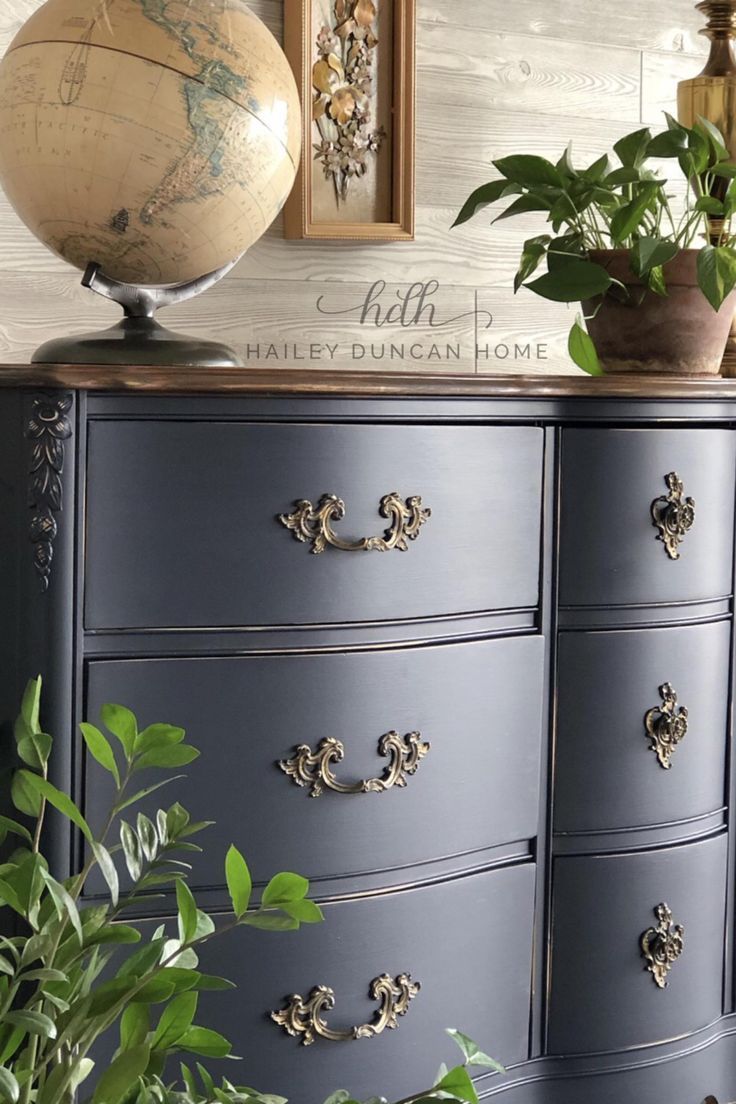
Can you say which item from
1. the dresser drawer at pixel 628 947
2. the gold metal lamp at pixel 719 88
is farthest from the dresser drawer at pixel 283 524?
the gold metal lamp at pixel 719 88

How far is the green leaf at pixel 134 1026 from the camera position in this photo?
639mm

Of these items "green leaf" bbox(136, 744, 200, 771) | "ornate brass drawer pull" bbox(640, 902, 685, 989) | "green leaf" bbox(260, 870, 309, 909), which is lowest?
"ornate brass drawer pull" bbox(640, 902, 685, 989)

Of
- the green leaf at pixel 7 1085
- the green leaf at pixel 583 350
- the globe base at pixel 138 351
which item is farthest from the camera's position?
the green leaf at pixel 583 350

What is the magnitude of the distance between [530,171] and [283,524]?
24.5 inches

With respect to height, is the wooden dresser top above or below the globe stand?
below

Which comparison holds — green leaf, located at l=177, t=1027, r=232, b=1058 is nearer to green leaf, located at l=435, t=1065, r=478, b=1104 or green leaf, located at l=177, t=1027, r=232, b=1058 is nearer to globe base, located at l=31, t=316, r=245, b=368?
green leaf, located at l=435, t=1065, r=478, b=1104

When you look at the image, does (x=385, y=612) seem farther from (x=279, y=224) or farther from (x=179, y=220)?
(x=279, y=224)

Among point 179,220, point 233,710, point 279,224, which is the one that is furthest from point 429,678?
point 279,224

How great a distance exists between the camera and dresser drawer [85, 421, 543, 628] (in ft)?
3.72

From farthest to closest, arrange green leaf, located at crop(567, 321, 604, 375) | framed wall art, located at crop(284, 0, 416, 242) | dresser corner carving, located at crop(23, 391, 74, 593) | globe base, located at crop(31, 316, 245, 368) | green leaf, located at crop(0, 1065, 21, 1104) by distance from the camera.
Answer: framed wall art, located at crop(284, 0, 416, 242) < green leaf, located at crop(567, 321, 604, 375) < globe base, located at crop(31, 316, 245, 368) < dresser corner carving, located at crop(23, 391, 74, 593) < green leaf, located at crop(0, 1065, 21, 1104)

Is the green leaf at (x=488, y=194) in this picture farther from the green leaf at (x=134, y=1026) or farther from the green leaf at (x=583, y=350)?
the green leaf at (x=134, y=1026)

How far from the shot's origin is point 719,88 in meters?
1.67

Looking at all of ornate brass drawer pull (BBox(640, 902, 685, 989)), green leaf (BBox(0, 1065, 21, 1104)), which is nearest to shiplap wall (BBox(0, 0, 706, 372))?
ornate brass drawer pull (BBox(640, 902, 685, 989))

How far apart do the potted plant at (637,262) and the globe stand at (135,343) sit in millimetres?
437
